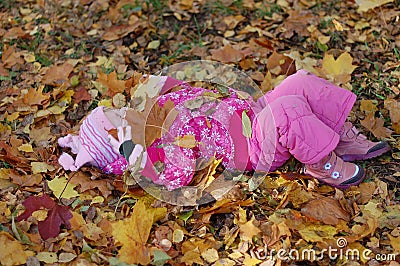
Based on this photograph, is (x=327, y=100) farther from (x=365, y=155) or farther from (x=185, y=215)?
(x=185, y=215)

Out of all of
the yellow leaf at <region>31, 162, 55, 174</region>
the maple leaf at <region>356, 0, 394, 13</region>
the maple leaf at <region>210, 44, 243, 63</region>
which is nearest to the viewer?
the yellow leaf at <region>31, 162, 55, 174</region>

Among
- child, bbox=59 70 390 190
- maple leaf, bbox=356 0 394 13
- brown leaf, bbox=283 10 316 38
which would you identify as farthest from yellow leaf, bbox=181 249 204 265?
maple leaf, bbox=356 0 394 13

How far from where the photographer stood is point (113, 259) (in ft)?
7.37

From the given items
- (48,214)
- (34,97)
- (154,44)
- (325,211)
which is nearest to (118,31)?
(154,44)

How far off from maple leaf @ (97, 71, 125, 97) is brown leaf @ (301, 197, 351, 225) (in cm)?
129

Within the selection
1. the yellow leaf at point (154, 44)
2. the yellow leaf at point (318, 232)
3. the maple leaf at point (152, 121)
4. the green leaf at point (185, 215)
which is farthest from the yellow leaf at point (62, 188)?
the yellow leaf at point (154, 44)

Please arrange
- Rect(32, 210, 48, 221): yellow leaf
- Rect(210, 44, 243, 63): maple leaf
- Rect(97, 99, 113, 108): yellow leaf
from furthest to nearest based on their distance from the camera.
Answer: Rect(210, 44, 243, 63): maple leaf → Rect(97, 99, 113, 108): yellow leaf → Rect(32, 210, 48, 221): yellow leaf

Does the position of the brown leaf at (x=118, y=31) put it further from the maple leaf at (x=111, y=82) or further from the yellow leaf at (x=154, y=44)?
the maple leaf at (x=111, y=82)

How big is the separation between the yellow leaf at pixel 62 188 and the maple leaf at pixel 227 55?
125 cm

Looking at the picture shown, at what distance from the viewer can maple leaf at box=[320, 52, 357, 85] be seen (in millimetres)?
3174

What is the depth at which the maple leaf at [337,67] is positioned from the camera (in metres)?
3.17

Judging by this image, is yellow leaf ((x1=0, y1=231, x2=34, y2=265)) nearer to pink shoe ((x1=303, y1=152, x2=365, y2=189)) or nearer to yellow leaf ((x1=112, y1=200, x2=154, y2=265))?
yellow leaf ((x1=112, y1=200, x2=154, y2=265))

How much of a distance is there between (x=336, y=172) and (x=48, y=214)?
4.23ft

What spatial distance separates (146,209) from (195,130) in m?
0.42
